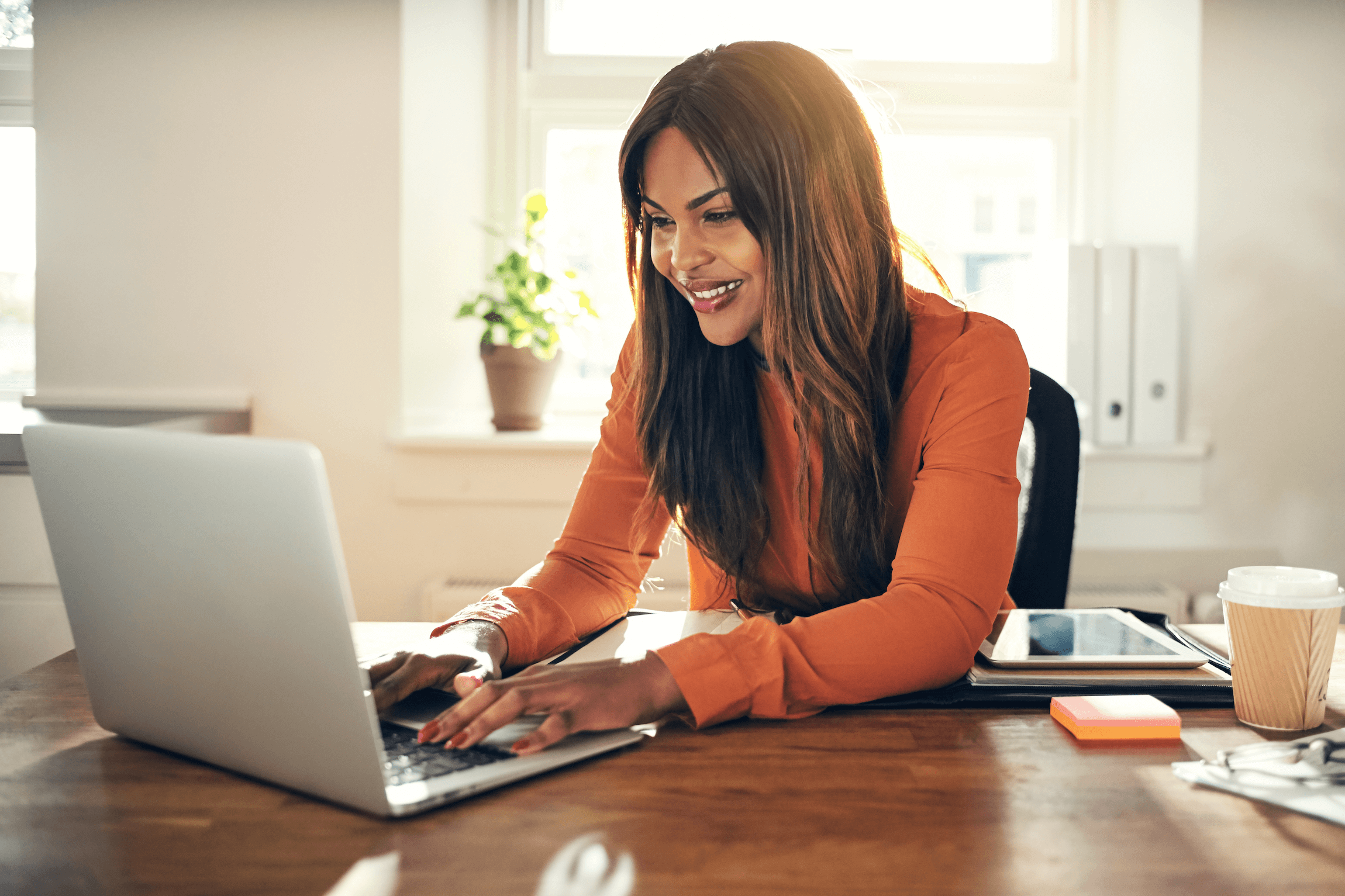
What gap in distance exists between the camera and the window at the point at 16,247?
229 cm

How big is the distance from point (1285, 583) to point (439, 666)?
66 cm

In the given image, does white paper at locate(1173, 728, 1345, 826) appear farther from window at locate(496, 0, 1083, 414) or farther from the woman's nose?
window at locate(496, 0, 1083, 414)

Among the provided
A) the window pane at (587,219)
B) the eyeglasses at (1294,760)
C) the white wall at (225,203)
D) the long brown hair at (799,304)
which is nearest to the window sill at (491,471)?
the white wall at (225,203)

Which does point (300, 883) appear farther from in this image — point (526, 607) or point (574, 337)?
point (574, 337)

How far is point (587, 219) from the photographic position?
2.43 meters

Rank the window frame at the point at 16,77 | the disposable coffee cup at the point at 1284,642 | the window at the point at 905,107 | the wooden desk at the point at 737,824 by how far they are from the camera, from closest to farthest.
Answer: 1. the wooden desk at the point at 737,824
2. the disposable coffee cup at the point at 1284,642
3. the window frame at the point at 16,77
4. the window at the point at 905,107

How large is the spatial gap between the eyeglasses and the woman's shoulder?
47cm

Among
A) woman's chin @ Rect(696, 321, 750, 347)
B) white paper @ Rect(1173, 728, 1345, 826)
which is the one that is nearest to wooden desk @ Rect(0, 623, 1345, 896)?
white paper @ Rect(1173, 728, 1345, 826)

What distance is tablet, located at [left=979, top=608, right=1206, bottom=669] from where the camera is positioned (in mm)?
856

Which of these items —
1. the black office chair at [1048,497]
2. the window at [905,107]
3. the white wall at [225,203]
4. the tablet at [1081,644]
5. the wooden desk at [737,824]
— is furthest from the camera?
the window at [905,107]

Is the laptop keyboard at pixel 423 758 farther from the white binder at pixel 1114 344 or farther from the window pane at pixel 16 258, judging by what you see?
the window pane at pixel 16 258

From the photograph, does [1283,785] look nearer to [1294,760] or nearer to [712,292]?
[1294,760]

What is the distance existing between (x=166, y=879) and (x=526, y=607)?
49 centimetres

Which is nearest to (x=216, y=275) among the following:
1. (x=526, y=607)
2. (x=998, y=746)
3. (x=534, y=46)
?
(x=534, y=46)
